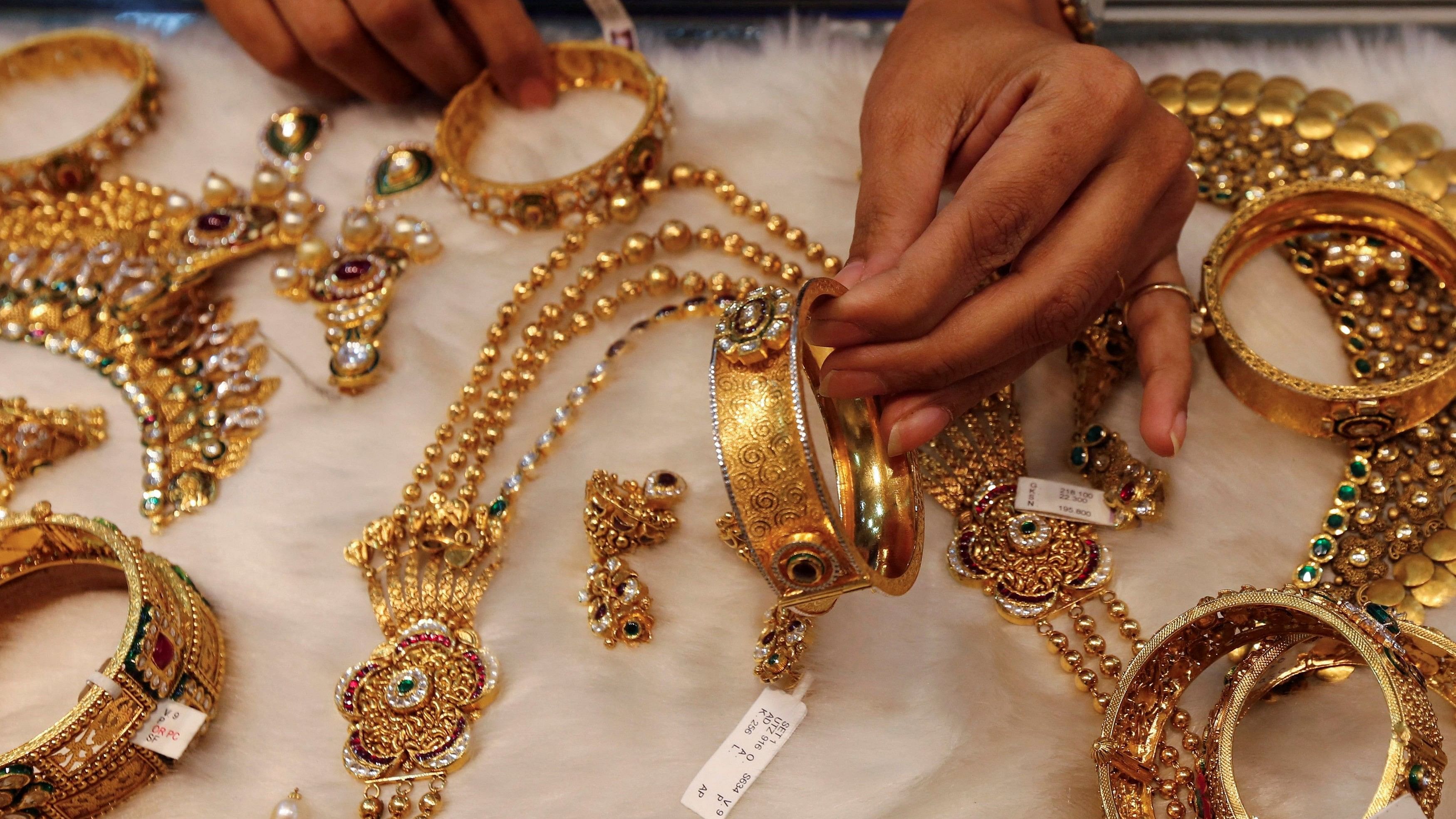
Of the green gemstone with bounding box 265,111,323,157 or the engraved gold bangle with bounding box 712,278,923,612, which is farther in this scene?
the green gemstone with bounding box 265,111,323,157

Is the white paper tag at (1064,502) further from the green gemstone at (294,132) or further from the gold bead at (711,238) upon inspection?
the green gemstone at (294,132)

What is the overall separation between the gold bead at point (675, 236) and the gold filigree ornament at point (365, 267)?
23 centimetres

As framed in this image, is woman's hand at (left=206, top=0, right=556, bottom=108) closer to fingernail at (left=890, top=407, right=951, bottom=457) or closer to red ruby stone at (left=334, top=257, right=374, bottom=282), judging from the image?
red ruby stone at (left=334, top=257, right=374, bottom=282)

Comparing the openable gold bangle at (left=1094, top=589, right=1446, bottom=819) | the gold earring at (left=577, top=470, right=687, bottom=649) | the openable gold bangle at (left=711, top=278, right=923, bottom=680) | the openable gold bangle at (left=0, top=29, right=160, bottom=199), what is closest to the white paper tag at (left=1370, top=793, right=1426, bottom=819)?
the openable gold bangle at (left=1094, top=589, right=1446, bottom=819)

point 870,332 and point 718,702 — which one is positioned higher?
point 870,332

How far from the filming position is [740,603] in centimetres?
85

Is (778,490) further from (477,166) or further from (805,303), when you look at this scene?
(477,166)

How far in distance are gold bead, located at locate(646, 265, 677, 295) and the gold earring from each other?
0.76 ft

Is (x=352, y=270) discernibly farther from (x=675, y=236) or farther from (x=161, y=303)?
(x=675, y=236)

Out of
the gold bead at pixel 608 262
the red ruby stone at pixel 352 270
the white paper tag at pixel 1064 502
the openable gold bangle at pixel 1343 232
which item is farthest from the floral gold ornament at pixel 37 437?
the openable gold bangle at pixel 1343 232

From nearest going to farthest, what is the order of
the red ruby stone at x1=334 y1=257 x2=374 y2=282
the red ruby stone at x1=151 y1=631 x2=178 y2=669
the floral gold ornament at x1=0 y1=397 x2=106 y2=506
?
the red ruby stone at x1=151 y1=631 x2=178 y2=669 < the floral gold ornament at x1=0 y1=397 x2=106 y2=506 < the red ruby stone at x1=334 y1=257 x2=374 y2=282

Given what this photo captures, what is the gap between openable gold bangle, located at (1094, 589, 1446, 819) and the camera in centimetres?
58

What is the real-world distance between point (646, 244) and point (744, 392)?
470mm

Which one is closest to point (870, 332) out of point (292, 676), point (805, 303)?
point (805, 303)
